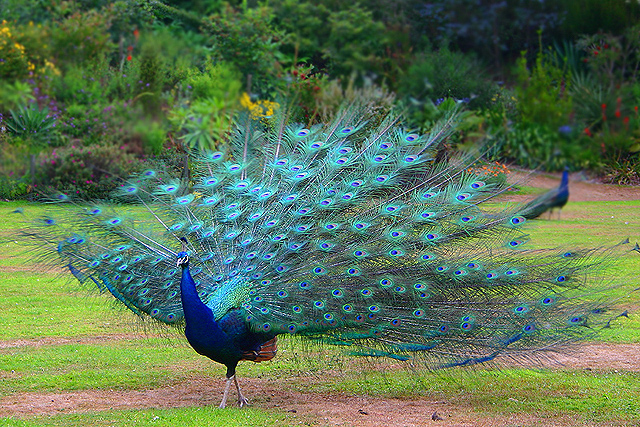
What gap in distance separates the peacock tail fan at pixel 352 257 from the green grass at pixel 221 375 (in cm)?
37

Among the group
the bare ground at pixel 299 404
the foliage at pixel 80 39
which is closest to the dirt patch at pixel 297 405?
the bare ground at pixel 299 404

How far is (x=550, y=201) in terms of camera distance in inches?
181

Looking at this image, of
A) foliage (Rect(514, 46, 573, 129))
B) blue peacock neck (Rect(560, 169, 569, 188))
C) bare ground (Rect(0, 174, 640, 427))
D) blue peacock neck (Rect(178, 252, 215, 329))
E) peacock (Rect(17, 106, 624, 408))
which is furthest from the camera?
foliage (Rect(514, 46, 573, 129))

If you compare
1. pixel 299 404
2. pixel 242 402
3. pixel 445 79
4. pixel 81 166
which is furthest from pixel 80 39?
pixel 299 404

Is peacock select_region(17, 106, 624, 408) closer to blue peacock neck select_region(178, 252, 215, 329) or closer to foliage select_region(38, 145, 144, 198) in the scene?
blue peacock neck select_region(178, 252, 215, 329)

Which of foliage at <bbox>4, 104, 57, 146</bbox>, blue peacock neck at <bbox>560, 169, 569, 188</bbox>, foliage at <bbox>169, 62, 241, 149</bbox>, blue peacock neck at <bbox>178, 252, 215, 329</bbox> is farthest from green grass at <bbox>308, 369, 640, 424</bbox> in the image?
foliage at <bbox>4, 104, 57, 146</bbox>

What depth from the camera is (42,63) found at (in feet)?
45.4

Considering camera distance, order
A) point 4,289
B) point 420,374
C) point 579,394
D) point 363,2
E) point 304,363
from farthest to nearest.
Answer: point 363,2 → point 4,289 → point 304,363 → point 420,374 → point 579,394

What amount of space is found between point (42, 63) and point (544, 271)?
38.8 ft

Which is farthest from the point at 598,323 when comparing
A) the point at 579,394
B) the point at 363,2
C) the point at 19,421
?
the point at 363,2

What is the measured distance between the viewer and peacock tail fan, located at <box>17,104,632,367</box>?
16.3 feet

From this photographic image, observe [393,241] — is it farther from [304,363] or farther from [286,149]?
[304,363]

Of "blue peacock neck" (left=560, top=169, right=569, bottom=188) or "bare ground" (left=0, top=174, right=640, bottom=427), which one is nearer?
"blue peacock neck" (left=560, top=169, right=569, bottom=188)

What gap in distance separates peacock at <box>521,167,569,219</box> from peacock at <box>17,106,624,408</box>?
0.40ft
